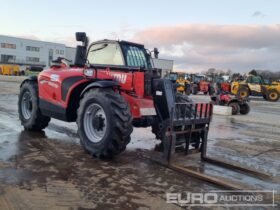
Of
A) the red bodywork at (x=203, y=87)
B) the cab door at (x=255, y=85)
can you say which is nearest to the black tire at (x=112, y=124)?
the cab door at (x=255, y=85)

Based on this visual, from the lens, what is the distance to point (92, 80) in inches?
262

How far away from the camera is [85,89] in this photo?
6359 mm

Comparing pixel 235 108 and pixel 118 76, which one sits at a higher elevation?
pixel 118 76

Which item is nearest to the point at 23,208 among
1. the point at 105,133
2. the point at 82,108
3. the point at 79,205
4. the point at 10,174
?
the point at 79,205

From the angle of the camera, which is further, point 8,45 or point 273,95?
point 8,45

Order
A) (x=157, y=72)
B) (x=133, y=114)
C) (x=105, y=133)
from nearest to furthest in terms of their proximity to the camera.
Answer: (x=105, y=133) → (x=133, y=114) → (x=157, y=72)

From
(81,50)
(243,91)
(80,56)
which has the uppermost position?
(81,50)

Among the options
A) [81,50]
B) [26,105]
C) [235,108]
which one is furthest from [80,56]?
[235,108]

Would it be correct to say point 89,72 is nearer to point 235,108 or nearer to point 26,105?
point 26,105

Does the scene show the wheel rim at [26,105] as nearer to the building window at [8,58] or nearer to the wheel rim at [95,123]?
the wheel rim at [95,123]

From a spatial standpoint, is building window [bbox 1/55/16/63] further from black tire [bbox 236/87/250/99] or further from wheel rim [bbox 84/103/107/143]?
wheel rim [bbox 84/103/107/143]

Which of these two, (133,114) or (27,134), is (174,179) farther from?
(27,134)

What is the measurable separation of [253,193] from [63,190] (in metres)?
2.64

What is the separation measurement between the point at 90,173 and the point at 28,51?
95736mm
